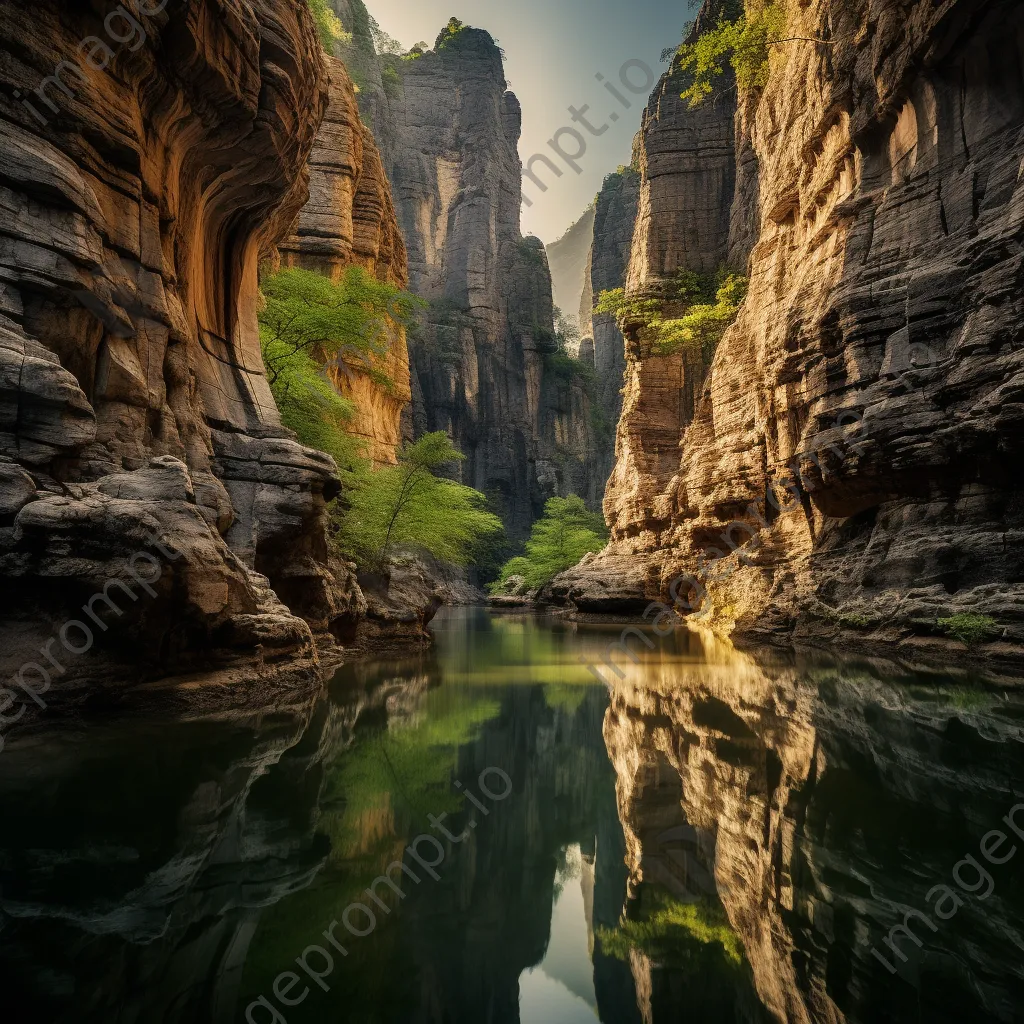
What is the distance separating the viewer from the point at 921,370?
43.6 feet

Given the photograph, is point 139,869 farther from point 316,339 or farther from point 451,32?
point 451,32

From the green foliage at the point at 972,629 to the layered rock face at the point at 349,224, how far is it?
16121mm

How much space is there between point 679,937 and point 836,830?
67.6 inches

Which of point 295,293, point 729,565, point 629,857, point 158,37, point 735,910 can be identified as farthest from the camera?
point 729,565

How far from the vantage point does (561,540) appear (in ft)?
133

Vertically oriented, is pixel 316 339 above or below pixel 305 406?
above

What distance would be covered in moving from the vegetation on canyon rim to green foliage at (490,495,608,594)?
2132cm

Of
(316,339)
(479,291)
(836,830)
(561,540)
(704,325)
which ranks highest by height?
(479,291)

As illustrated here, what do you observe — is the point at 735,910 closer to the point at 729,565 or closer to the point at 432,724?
the point at 432,724

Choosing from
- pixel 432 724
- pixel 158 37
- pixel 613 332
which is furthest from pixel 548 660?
pixel 613 332

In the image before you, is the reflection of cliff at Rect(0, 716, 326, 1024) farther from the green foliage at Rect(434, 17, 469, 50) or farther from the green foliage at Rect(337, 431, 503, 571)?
the green foliage at Rect(434, 17, 469, 50)

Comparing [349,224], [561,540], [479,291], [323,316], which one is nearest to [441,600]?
[323,316]

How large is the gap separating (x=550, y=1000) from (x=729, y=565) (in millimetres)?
19863

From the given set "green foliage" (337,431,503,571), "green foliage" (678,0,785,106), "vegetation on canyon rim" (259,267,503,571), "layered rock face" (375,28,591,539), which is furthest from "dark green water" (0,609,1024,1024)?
"layered rock face" (375,28,591,539)
